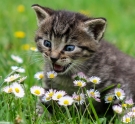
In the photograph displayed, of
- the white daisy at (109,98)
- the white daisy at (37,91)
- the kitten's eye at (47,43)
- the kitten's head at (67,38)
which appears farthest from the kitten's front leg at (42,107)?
the white daisy at (109,98)

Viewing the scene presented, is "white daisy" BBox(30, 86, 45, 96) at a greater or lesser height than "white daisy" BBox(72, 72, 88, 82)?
lesser

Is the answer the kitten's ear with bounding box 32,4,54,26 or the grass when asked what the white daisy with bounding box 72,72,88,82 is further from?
the kitten's ear with bounding box 32,4,54,26

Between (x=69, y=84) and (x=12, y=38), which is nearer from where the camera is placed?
(x=69, y=84)

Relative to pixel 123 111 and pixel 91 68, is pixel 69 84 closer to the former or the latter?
pixel 91 68

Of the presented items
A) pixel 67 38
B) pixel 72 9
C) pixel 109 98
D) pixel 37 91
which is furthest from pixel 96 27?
pixel 72 9

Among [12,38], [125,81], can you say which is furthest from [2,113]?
[12,38]

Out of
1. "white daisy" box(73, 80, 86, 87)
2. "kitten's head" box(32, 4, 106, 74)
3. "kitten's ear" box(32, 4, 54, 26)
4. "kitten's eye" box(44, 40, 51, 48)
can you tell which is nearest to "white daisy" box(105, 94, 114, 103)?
"white daisy" box(73, 80, 86, 87)

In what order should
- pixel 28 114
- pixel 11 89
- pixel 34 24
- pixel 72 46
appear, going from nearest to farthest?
pixel 11 89
pixel 28 114
pixel 72 46
pixel 34 24
